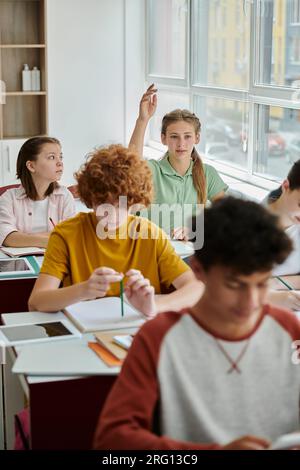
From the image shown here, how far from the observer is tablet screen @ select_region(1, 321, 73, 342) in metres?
2.00

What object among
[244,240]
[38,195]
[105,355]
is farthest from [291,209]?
[38,195]

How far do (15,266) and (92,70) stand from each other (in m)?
3.74

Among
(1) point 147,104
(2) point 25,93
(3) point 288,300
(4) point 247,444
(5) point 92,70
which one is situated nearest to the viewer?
(4) point 247,444

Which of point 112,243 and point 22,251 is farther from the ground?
point 112,243

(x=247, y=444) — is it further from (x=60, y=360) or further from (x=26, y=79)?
(x=26, y=79)

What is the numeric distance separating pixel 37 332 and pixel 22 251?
44.2 inches

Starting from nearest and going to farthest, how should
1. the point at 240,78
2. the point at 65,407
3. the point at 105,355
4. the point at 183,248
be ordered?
the point at 65,407, the point at 105,355, the point at 183,248, the point at 240,78

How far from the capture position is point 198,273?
1.37 meters

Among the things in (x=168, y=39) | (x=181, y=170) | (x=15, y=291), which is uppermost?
(x=168, y=39)

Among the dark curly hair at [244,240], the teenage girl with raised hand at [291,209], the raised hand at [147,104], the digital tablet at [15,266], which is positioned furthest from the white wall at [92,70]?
the dark curly hair at [244,240]

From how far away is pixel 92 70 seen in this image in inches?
247

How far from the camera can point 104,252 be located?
7.61 ft

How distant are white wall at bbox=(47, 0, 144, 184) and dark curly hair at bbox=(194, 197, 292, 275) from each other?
5.05 metres

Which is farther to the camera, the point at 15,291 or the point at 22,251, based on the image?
the point at 22,251
